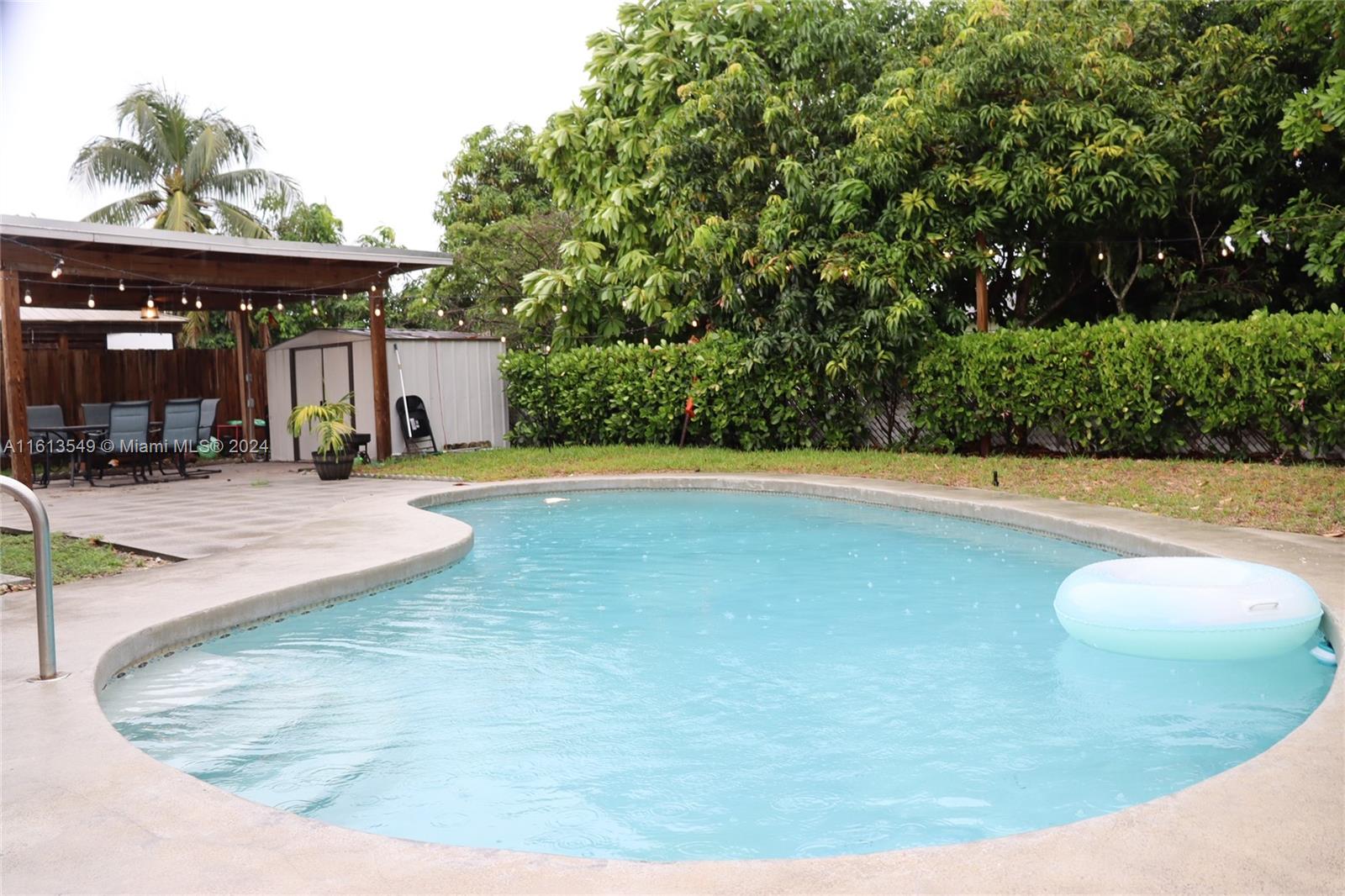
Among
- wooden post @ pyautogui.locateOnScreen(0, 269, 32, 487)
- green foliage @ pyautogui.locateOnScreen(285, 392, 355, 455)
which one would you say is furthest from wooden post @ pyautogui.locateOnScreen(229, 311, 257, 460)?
wooden post @ pyautogui.locateOnScreen(0, 269, 32, 487)

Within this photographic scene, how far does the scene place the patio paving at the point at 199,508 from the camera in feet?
27.6

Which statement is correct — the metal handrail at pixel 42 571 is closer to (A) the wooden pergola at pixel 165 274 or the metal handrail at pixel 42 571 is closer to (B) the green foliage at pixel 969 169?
(A) the wooden pergola at pixel 165 274

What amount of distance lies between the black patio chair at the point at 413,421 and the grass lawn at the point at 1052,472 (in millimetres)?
618

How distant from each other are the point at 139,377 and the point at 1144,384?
16006mm

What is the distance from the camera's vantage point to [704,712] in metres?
4.80

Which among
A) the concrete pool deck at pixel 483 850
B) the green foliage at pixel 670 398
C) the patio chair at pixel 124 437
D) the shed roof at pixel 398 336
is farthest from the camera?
the shed roof at pixel 398 336

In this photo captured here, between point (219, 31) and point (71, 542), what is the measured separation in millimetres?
9543

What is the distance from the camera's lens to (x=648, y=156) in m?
16.4

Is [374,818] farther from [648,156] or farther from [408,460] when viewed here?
[648,156]

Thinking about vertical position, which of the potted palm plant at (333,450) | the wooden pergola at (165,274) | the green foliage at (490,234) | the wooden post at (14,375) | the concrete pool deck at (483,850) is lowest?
the concrete pool deck at (483,850)

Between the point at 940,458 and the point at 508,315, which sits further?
the point at 508,315

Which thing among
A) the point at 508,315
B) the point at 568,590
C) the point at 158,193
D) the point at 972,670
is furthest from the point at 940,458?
the point at 158,193

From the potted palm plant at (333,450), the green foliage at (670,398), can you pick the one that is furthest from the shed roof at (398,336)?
the potted palm plant at (333,450)

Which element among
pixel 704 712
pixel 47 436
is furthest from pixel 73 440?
pixel 704 712
